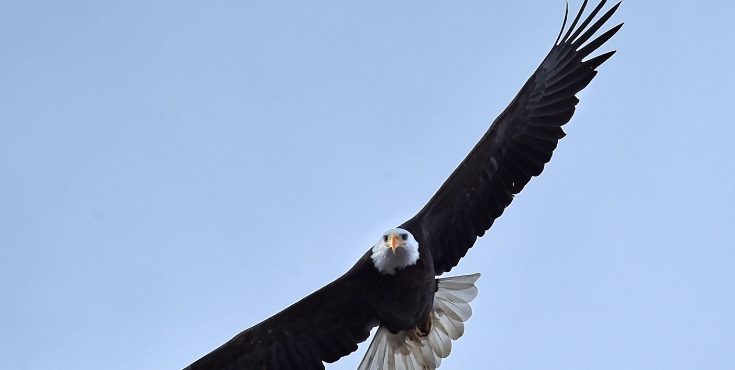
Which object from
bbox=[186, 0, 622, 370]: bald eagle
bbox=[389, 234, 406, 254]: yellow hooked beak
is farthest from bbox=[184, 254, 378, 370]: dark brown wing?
bbox=[389, 234, 406, 254]: yellow hooked beak

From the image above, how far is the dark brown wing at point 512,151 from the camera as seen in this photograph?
25.8 feet

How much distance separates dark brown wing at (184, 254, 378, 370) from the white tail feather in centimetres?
36

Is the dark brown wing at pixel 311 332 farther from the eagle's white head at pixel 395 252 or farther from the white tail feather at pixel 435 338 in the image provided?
the white tail feather at pixel 435 338

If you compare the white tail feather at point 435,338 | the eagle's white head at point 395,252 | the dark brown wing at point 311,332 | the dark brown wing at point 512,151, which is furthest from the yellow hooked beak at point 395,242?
the white tail feather at point 435,338

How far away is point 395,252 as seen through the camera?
7098 millimetres

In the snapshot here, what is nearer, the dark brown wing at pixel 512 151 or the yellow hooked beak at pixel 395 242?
the yellow hooked beak at pixel 395 242

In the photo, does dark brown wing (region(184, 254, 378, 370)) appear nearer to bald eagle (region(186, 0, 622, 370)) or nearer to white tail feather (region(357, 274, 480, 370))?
bald eagle (region(186, 0, 622, 370))

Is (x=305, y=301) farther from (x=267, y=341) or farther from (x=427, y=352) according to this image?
(x=427, y=352)

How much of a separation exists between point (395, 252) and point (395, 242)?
8cm

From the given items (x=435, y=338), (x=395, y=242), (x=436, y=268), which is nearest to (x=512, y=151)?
(x=436, y=268)

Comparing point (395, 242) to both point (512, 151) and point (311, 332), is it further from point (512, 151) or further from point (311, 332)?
point (512, 151)

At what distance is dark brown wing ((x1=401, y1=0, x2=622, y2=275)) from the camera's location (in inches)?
310

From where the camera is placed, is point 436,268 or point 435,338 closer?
point 436,268

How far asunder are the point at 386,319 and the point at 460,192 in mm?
1203
